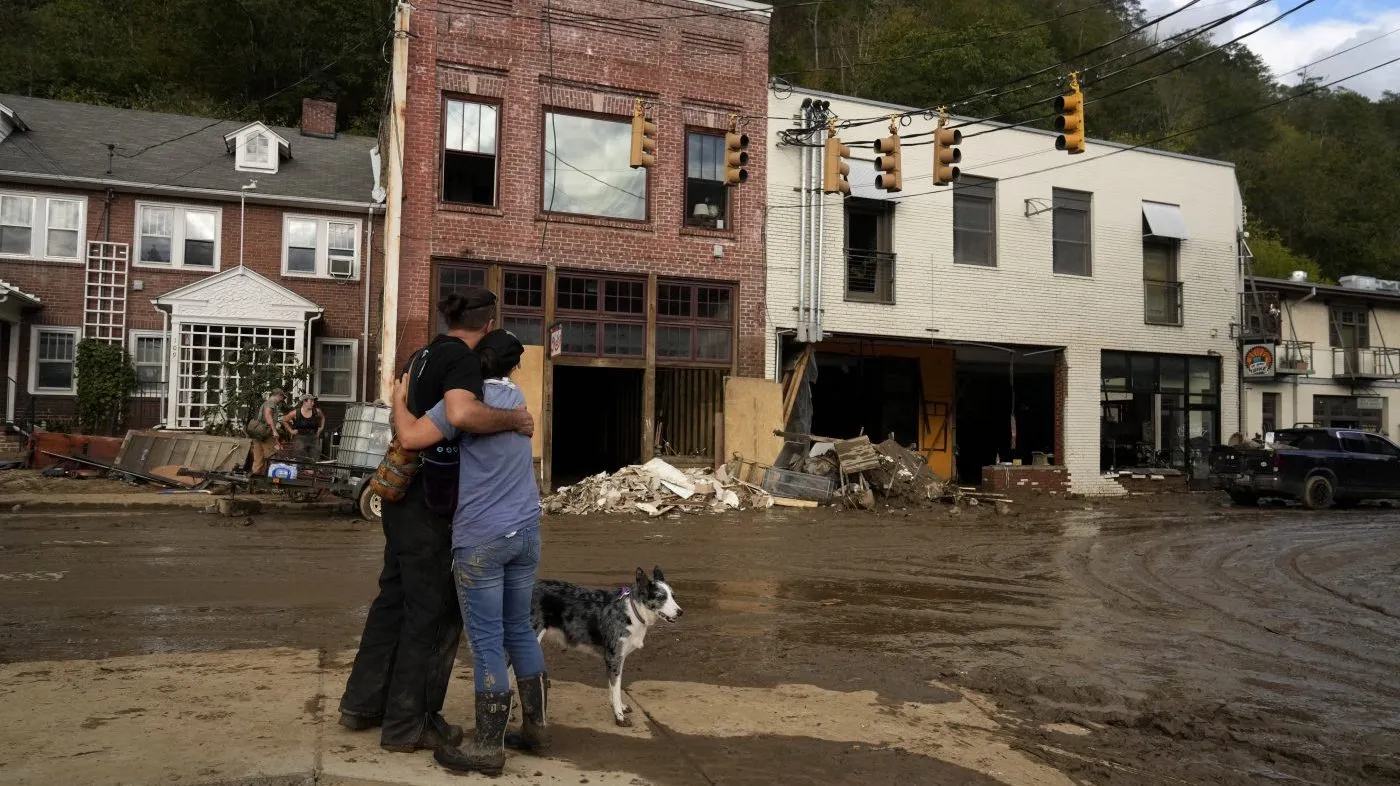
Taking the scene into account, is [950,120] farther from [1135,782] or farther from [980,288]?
[1135,782]

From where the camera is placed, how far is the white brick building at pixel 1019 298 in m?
21.5

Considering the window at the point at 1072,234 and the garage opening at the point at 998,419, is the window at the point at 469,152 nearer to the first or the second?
the garage opening at the point at 998,419

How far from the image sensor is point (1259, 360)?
25.7 metres

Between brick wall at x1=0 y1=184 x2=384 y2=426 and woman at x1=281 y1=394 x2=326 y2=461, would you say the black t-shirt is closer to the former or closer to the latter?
woman at x1=281 y1=394 x2=326 y2=461

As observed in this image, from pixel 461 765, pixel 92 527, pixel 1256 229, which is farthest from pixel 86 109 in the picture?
pixel 1256 229

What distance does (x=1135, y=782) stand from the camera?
4777mm

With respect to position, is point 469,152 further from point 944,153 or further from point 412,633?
point 412,633

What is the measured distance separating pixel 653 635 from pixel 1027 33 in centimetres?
4442

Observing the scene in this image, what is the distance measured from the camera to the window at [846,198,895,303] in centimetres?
2194

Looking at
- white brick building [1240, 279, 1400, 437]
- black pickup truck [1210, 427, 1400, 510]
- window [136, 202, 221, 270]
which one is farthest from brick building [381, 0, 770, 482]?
white brick building [1240, 279, 1400, 437]

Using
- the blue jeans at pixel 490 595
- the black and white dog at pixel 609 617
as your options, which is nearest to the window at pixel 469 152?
the black and white dog at pixel 609 617

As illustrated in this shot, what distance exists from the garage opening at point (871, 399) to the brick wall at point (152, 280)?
1140 cm

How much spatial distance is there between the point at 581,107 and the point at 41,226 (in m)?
12.4

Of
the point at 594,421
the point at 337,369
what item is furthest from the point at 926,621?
the point at 337,369
